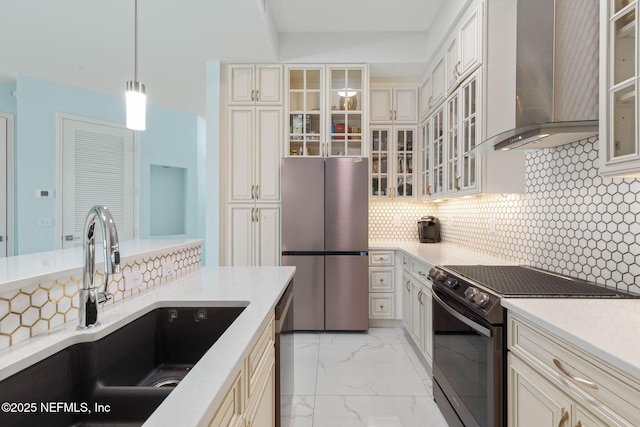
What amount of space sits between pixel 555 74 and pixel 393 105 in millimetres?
2222

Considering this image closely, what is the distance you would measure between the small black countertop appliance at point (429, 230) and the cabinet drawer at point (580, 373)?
2.40m

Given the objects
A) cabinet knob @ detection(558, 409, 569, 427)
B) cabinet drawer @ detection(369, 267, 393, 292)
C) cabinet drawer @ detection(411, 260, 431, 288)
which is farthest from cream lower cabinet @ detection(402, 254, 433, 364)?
cabinet knob @ detection(558, 409, 569, 427)

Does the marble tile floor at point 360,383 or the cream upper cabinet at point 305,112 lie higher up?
the cream upper cabinet at point 305,112

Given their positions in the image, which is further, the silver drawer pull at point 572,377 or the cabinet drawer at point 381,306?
the cabinet drawer at point 381,306

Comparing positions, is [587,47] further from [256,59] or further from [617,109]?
[256,59]

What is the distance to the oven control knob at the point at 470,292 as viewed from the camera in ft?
4.93

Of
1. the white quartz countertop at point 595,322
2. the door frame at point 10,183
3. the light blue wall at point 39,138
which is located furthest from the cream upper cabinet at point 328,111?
the door frame at point 10,183

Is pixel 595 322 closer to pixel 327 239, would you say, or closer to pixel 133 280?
pixel 133 280

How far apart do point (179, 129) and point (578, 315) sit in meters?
5.86

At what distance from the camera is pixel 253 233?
3443mm

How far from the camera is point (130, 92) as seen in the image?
66.6 inches

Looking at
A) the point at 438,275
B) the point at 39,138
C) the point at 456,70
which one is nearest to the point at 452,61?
the point at 456,70

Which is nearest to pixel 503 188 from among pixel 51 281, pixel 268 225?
pixel 268 225

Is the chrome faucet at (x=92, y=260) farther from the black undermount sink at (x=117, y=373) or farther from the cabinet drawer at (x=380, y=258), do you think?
the cabinet drawer at (x=380, y=258)
